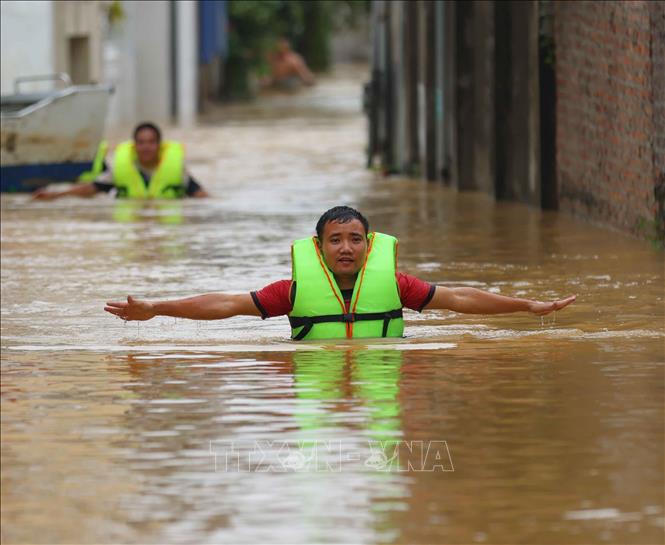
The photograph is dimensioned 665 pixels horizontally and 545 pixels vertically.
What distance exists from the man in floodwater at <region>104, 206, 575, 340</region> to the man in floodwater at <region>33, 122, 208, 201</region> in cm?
899

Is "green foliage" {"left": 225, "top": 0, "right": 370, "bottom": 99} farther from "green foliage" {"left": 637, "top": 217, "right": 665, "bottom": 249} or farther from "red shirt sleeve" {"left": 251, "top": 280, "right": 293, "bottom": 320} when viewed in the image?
"red shirt sleeve" {"left": 251, "top": 280, "right": 293, "bottom": 320}

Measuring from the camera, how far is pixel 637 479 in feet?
20.7

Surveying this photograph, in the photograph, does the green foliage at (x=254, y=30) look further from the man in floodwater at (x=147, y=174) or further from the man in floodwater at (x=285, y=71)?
the man in floodwater at (x=147, y=174)

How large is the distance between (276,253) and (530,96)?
4267mm

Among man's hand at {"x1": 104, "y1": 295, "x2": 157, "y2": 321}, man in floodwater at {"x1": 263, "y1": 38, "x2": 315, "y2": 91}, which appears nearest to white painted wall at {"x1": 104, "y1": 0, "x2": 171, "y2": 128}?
man in floodwater at {"x1": 263, "y1": 38, "x2": 315, "y2": 91}

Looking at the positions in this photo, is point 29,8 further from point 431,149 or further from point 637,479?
point 637,479

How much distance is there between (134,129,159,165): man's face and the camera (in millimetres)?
17953

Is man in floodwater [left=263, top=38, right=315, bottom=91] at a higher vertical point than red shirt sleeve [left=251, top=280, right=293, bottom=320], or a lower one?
higher

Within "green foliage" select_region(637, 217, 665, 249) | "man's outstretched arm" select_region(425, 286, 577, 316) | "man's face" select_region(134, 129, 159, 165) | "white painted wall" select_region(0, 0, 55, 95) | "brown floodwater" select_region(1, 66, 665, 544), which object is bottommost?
"brown floodwater" select_region(1, 66, 665, 544)

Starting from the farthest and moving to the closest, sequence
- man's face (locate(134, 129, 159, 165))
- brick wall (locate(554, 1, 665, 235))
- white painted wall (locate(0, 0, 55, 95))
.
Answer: white painted wall (locate(0, 0, 55, 95)) < man's face (locate(134, 129, 159, 165)) < brick wall (locate(554, 1, 665, 235))

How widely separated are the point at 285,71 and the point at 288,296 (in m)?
41.6

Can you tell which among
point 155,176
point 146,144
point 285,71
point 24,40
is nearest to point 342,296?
point 146,144

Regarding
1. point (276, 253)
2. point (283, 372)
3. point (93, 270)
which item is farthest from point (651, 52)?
point (283, 372)

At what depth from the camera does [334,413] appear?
727 cm
